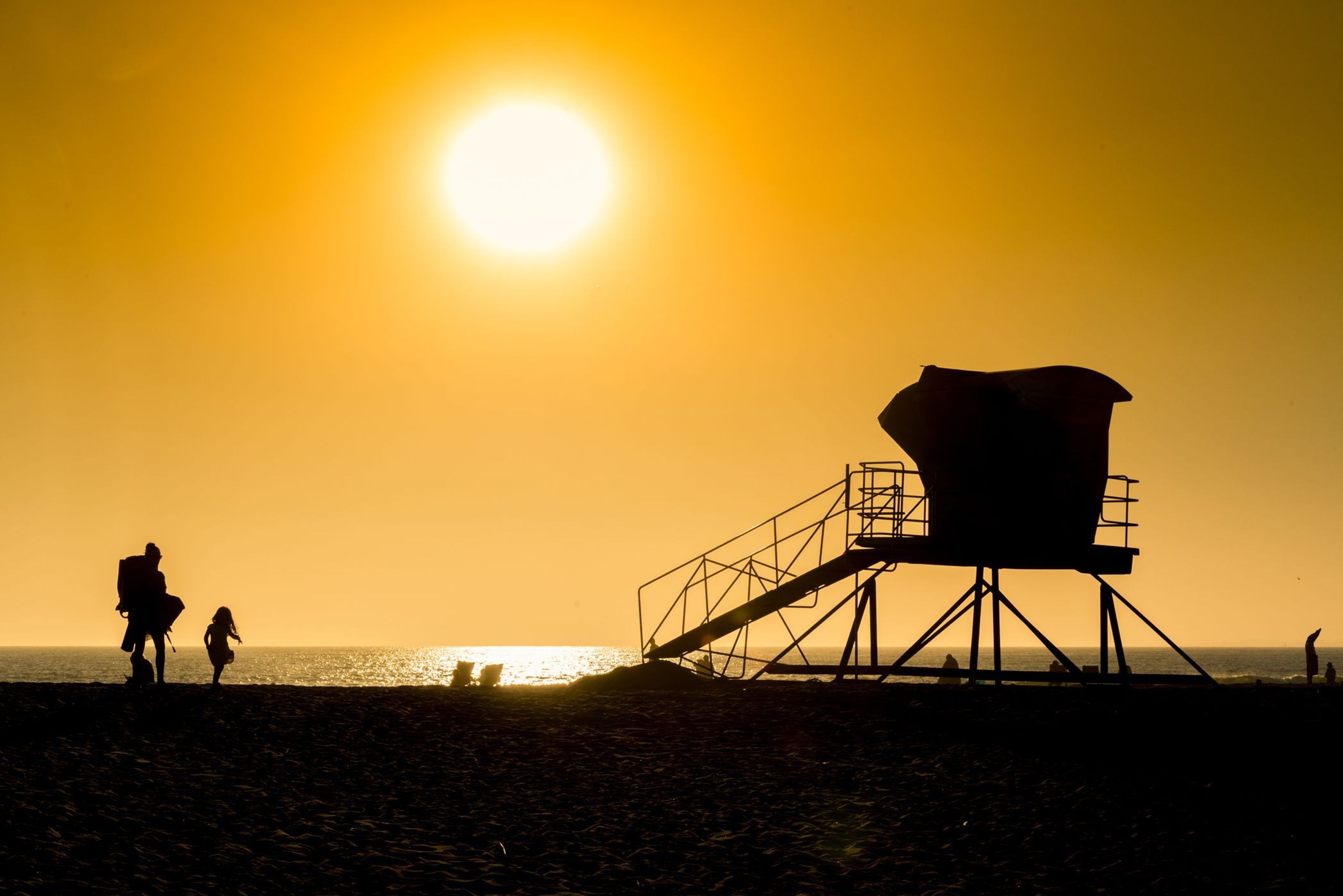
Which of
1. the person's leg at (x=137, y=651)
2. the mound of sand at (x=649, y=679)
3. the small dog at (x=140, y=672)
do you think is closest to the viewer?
the person's leg at (x=137, y=651)

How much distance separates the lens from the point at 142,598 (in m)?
22.5

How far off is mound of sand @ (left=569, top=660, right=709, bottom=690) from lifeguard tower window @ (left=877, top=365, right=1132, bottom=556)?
7044 mm

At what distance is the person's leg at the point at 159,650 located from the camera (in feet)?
73.0

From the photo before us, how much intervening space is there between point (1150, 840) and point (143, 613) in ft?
61.1

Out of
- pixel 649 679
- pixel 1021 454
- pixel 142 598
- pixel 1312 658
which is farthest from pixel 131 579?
pixel 1312 658

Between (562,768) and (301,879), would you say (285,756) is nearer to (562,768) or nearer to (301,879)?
(562,768)

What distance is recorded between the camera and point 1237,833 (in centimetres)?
1170

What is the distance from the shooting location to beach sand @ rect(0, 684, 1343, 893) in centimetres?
1070

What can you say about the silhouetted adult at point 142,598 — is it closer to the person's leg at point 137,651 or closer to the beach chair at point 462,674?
the person's leg at point 137,651

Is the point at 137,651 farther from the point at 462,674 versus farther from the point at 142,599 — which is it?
the point at 462,674

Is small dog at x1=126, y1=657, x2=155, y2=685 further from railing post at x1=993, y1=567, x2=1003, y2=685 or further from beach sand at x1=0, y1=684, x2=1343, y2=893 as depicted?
railing post at x1=993, y1=567, x2=1003, y2=685

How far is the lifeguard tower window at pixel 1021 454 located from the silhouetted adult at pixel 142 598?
→ 16861 millimetres

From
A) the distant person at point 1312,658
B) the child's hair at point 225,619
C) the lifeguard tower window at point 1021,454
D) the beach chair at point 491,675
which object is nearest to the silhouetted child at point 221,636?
the child's hair at point 225,619

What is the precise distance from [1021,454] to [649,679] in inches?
410
